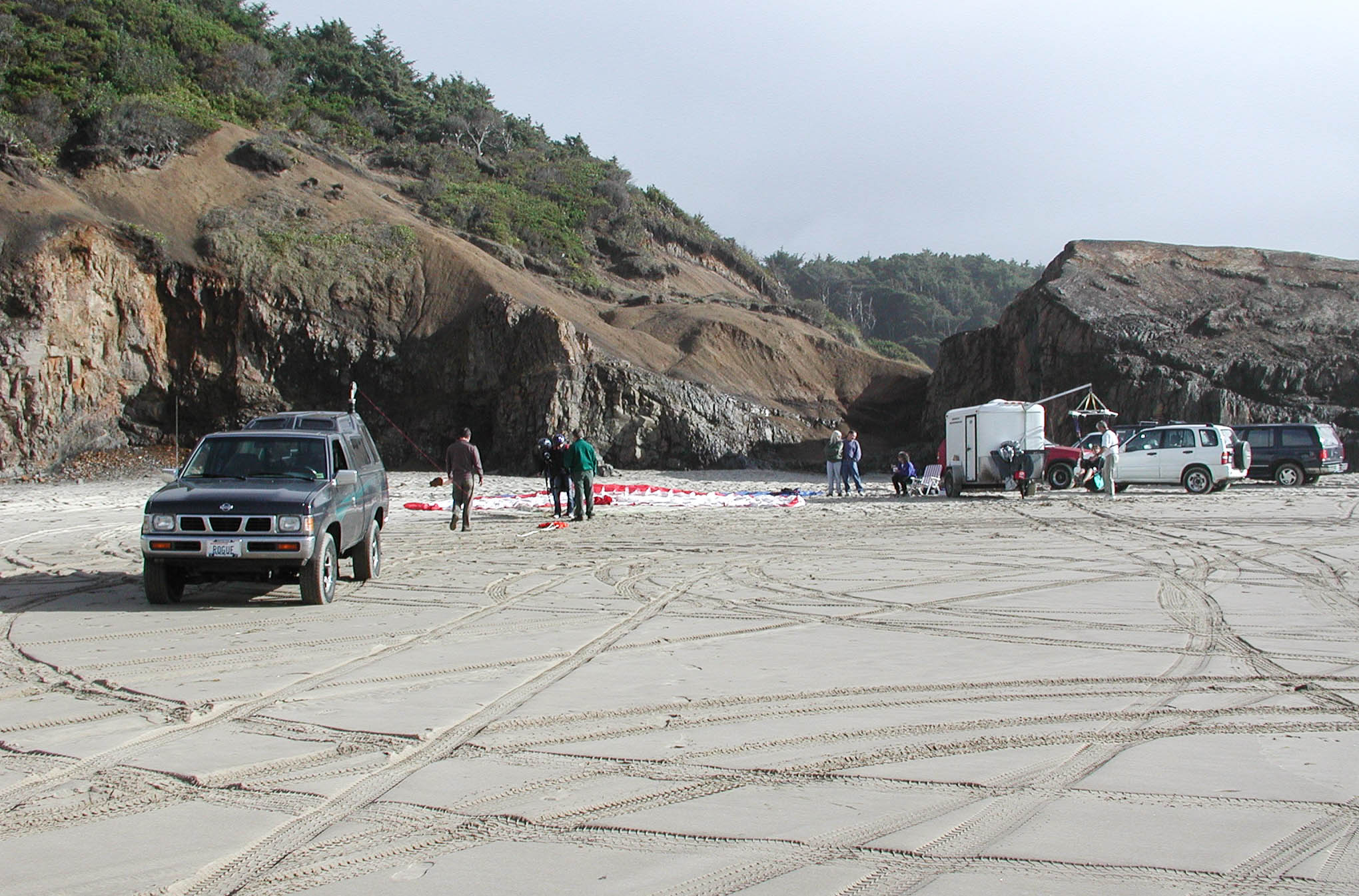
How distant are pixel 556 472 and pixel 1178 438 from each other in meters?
16.0

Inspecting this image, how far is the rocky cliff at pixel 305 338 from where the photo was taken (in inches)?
1383

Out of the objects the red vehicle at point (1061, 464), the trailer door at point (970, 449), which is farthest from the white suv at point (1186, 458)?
the trailer door at point (970, 449)

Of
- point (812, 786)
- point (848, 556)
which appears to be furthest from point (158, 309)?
point (812, 786)

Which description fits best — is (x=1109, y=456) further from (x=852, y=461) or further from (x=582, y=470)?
(x=582, y=470)

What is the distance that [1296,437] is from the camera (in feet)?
89.9

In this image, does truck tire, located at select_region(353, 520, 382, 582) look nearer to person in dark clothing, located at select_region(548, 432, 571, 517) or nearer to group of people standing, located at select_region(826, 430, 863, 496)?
person in dark clothing, located at select_region(548, 432, 571, 517)

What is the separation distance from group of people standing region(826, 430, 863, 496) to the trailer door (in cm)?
269

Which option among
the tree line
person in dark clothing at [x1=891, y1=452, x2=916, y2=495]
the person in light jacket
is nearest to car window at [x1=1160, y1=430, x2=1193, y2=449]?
person in dark clothing at [x1=891, y1=452, x2=916, y2=495]

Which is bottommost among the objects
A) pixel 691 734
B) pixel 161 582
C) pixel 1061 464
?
pixel 691 734

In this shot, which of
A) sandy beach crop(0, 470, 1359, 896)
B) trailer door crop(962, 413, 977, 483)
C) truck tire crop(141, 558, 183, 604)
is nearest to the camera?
sandy beach crop(0, 470, 1359, 896)

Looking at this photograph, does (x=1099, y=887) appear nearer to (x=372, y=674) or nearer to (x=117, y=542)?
(x=372, y=674)

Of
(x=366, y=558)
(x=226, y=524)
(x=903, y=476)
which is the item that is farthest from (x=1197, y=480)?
(x=226, y=524)

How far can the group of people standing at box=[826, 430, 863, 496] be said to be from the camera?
26.9 m

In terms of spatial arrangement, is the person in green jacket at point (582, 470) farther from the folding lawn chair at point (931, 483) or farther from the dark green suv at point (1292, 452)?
the dark green suv at point (1292, 452)
